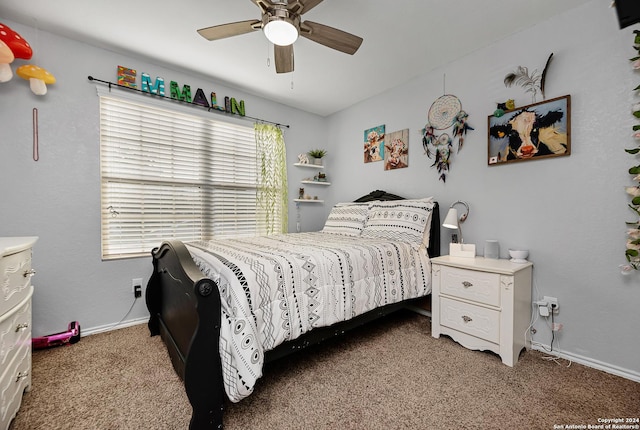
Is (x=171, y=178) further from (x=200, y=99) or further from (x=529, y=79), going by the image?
(x=529, y=79)

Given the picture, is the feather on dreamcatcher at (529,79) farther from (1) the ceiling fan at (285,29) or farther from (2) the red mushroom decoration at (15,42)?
(2) the red mushroom decoration at (15,42)

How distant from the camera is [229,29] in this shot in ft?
5.73

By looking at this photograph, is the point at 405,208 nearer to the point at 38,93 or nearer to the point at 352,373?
the point at 352,373

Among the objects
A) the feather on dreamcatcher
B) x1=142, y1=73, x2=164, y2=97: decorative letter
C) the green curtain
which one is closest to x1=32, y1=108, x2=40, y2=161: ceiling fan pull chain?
x1=142, y1=73, x2=164, y2=97: decorative letter

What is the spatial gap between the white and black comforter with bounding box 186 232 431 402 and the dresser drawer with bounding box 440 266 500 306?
0.30 meters

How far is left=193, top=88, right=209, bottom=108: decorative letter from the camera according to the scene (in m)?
2.88

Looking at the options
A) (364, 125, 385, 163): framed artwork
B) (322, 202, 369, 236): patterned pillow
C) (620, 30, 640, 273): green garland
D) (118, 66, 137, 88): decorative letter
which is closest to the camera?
(620, 30, 640, 273): green garland

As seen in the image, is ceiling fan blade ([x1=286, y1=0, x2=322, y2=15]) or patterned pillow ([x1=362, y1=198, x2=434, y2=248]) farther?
patterned pillow ([x1=362, y1=198, x2=434, y2=248])

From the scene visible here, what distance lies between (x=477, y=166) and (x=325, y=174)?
2.18m

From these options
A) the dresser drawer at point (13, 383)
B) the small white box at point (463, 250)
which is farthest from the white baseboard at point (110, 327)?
the small white box at point (463, 250)

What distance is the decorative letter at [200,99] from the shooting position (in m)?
2.88

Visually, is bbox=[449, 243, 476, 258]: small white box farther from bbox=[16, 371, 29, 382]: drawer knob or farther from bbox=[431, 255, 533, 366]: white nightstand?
bbox=[16, 371, 29, 382]: drawer knob

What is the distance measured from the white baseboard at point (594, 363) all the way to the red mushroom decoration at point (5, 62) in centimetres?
448

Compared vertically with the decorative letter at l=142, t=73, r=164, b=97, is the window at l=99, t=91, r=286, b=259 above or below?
below
